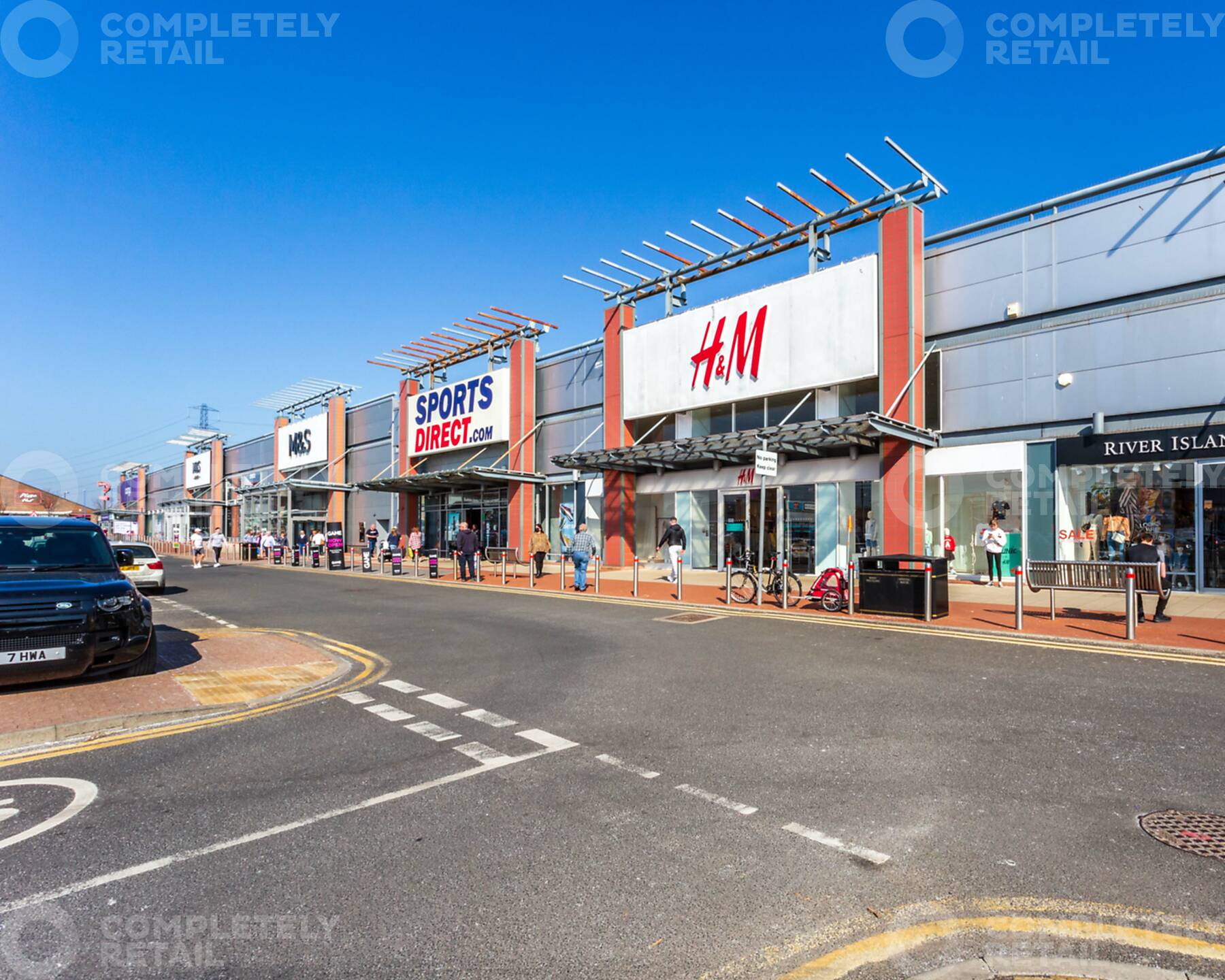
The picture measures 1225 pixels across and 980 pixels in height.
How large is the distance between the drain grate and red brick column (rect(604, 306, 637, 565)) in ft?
74.3

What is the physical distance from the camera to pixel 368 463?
42.8m

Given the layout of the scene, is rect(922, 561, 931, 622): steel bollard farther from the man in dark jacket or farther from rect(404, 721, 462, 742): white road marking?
the man in dark jacket

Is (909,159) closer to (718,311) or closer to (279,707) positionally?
(718,311)

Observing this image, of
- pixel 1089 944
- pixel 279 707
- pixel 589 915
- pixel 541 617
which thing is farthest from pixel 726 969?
pixel 541 617

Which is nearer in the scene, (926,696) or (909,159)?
(926,696)

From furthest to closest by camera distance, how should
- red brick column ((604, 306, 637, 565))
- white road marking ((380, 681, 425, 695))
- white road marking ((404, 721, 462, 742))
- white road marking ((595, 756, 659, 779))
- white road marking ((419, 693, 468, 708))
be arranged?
red brick column ((604, 306, 637, 565))
white road marking ((380, 681, 425, 695))
white road marking ((419, 693, 468, 708))
white road marking ((404, 721, 462, 742))
white road marking ((595, 756, 659, 779))

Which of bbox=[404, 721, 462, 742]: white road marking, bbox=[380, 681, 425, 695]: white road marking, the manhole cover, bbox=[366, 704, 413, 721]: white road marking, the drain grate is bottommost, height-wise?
the manhole cover

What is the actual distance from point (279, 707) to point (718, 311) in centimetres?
1952

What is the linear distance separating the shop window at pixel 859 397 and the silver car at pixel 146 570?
1880cm

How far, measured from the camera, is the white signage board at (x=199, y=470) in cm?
6462

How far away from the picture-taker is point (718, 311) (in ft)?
79.0

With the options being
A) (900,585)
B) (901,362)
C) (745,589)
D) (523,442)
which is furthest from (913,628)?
(523,442)

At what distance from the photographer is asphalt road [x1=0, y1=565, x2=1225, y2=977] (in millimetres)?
3152

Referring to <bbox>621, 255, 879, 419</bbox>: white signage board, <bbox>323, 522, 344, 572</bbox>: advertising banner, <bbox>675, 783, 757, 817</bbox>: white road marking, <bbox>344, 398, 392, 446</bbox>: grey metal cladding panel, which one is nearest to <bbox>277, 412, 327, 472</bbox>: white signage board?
<bbox>344, 398, 392, 446</bbox>: grey metal cladding panel
